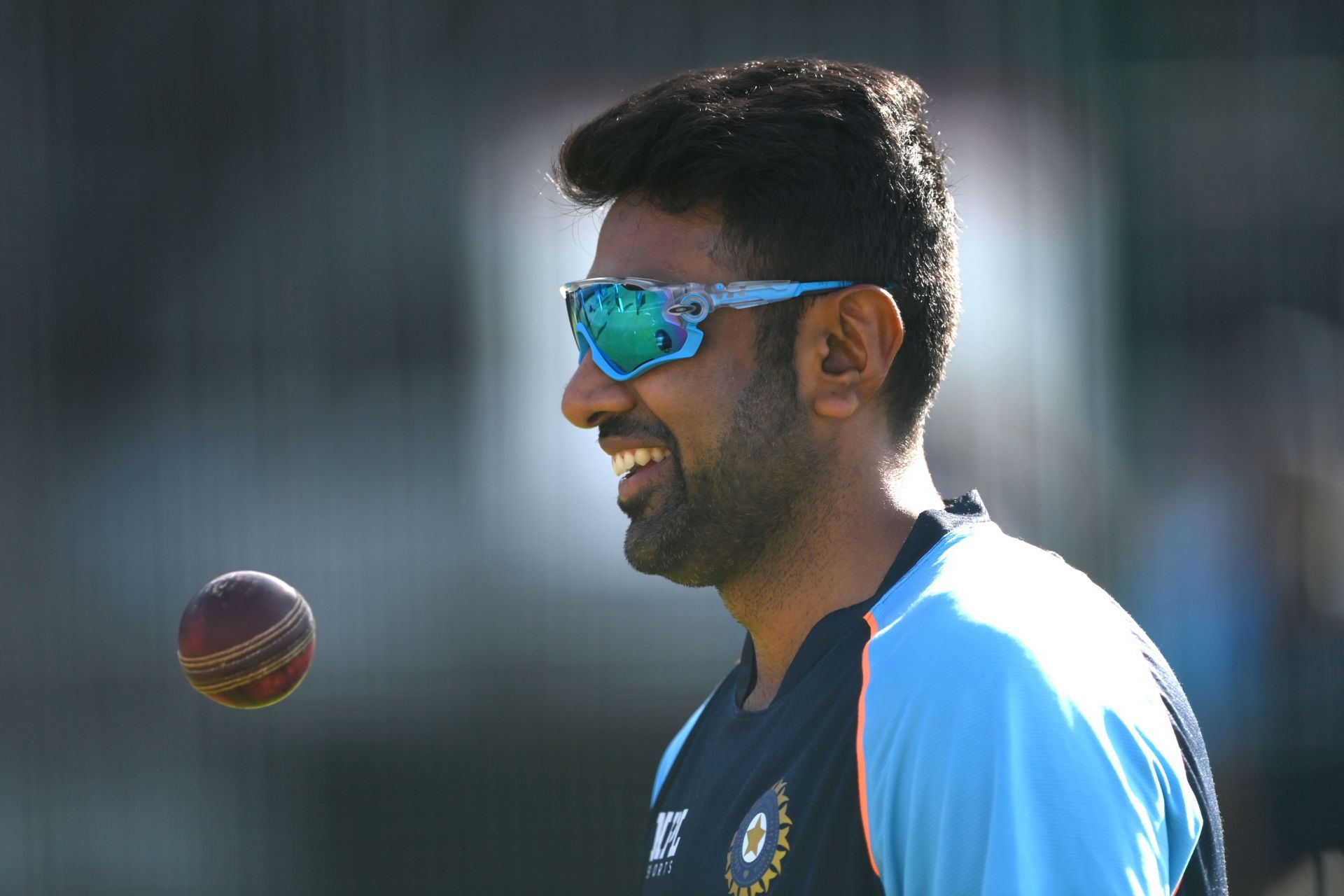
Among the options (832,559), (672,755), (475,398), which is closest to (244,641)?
(672,755)

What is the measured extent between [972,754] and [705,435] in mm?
952

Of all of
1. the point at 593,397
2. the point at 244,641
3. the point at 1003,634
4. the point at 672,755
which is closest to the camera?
the point at 1003,634

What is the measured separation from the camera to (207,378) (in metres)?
7.54

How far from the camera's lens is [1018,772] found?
1725 millimetres

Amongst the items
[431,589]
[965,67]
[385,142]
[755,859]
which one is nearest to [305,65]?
[385,142]

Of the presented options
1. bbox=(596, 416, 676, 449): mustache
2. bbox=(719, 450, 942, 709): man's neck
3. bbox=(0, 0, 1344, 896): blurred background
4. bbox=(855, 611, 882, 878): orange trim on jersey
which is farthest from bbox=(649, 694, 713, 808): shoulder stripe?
bbox=(0, 0, 1344, 896): blurred background

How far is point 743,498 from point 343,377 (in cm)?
534

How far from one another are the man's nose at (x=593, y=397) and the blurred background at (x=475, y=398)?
4.55m

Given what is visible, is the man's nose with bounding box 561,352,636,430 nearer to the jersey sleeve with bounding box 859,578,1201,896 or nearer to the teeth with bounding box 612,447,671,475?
the teeth with bounding box 612,447,671,475

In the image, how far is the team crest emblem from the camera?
2123 mm

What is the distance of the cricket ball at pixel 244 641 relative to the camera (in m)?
3.43

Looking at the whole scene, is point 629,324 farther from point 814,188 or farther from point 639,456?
point 814,188

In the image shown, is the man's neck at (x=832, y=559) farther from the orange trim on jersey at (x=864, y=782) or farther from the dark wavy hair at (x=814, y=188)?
the orange trim on jersey at (x=864, y=782)

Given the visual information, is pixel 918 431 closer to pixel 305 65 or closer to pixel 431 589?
pixel 431 589
